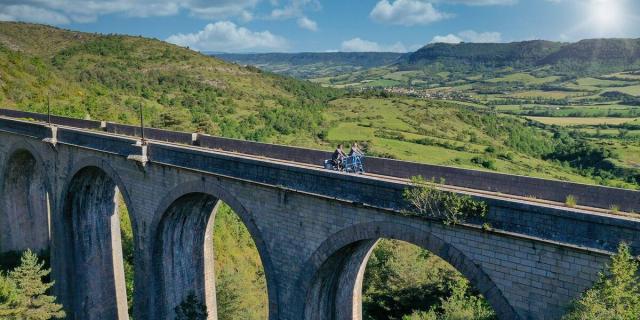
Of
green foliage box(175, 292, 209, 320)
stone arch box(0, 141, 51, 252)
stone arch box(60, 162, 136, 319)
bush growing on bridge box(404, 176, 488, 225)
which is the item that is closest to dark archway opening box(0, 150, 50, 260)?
stone arch box(0, 141, 51, 252)

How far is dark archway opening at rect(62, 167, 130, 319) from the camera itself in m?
25.0

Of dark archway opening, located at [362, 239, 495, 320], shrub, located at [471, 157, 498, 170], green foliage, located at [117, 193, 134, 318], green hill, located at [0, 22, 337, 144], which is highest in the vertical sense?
green hill, located at [0, 22, 337, 144]

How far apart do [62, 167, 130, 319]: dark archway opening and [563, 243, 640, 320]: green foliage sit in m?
22.7

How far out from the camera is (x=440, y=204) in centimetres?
1145

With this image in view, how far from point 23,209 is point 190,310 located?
1822 centimetres

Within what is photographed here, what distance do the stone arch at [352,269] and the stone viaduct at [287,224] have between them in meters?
0.04

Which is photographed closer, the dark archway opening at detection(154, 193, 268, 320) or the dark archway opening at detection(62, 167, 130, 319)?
the dark archway opening at detection(154, 193, 268, 320)

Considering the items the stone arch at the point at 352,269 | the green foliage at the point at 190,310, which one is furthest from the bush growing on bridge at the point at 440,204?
the green foliage at the point at 190,310

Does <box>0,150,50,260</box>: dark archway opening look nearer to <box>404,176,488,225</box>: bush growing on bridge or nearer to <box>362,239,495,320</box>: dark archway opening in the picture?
<box>362,239,495,320</box>: dark archway opening

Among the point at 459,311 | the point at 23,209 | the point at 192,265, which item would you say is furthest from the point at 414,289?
the point at 23,209

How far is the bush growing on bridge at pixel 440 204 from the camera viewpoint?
11.0m

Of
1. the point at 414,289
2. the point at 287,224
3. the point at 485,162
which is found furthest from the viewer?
the point at 485,162

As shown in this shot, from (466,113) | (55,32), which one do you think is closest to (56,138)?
(466,113)

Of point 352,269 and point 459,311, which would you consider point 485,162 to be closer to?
point 459,311
